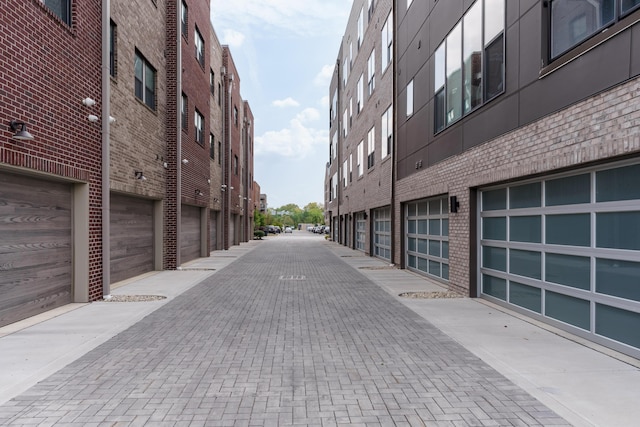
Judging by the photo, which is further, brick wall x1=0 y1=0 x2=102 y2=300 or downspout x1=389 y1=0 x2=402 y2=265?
downspout x1=389 y1=0 x2=402 y2=265

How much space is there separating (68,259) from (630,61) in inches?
412

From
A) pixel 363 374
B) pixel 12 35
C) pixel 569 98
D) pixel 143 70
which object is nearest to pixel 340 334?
pixel 363 374

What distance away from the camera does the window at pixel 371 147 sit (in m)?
21.5

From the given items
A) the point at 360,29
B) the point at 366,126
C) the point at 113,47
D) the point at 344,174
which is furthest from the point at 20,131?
the point at 344,174

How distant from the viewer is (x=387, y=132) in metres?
18.3

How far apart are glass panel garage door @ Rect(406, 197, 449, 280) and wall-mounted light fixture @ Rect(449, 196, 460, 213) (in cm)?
99

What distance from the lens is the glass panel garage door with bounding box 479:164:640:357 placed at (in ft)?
17.6

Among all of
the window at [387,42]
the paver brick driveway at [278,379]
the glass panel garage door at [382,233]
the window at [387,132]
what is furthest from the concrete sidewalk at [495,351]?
the window at [387,42]

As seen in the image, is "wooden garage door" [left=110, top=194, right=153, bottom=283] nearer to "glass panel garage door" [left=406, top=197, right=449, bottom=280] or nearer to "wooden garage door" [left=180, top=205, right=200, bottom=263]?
"wooden garage door" [left=180, top=205, right=200, bottom=263]

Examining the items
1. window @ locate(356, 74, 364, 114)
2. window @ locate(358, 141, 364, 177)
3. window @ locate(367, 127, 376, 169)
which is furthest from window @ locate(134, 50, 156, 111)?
window @ locate(356, 74, 364, 114)

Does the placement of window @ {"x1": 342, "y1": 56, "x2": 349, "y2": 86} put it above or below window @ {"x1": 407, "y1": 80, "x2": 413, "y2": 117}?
above

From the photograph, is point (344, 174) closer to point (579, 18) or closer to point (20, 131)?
point (579, 18)

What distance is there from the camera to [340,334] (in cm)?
662

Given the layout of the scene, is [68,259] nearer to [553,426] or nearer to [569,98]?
[553,426]
